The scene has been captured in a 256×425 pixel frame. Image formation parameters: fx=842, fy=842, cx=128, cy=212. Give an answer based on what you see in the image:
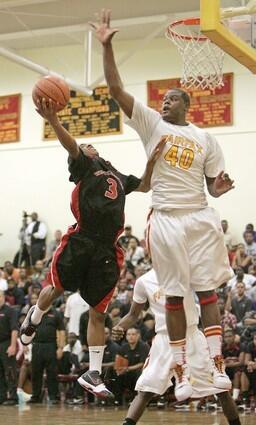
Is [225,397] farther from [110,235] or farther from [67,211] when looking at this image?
[67,211]

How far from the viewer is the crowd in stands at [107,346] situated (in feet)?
46.0

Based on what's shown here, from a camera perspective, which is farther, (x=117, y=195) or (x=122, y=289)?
(x=122, y=289)

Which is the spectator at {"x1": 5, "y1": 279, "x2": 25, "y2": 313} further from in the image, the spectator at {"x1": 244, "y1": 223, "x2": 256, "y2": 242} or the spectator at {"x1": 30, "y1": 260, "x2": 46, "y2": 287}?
the spectator at {"x1": 244, "y1": 223, "x2": 256, "y2": 242}

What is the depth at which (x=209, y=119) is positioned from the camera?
70.6 feet

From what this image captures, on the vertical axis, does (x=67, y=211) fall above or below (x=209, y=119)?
below

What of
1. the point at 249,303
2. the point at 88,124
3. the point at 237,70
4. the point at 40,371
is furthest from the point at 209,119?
the point at 40,371

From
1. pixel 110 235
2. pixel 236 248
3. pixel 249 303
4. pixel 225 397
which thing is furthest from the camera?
pixel 236 248

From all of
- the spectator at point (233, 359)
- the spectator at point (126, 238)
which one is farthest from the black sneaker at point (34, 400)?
the spectator at point (126, 238)

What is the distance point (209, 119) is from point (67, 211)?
468cm

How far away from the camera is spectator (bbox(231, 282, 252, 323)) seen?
15.3 m

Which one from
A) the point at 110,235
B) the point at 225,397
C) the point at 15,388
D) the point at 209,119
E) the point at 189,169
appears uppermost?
the point at 209,119

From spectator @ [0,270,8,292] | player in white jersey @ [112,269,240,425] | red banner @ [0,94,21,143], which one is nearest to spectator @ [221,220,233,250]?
spectator @ [0,270,8,292]

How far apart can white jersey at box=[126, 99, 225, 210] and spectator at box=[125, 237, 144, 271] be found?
11923 millimetres

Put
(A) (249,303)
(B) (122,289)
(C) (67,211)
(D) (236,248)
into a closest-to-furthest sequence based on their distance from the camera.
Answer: (A) (249,303), (B) (122,289), (D) (236,248), (C) (67,211)
